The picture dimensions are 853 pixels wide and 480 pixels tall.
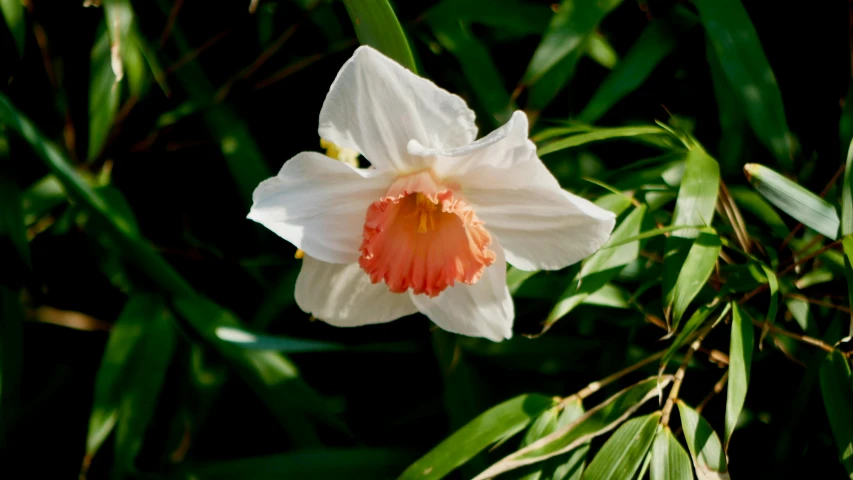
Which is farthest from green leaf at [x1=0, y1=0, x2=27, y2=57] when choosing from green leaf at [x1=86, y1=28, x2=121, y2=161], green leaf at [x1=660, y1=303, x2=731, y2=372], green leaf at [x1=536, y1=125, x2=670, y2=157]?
green leaf at [x1=660, y1=303, x2=731, y2=372]

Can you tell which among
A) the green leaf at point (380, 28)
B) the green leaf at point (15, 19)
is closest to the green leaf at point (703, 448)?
the green leaf at point (380, 28)

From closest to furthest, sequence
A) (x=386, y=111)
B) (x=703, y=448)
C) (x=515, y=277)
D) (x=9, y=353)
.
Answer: (x=386, y=111), (x=703, y=448), (x=515, y=277), (x=9, y=353)

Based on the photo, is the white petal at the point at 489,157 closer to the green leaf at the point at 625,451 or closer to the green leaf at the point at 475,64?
the green leaf at the point at 475,64

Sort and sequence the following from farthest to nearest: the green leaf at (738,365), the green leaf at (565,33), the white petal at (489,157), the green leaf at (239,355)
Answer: the green leaf at (239,355), the green leaf at (565,33), the green leaf at (738,365), the white petal at (489,157)

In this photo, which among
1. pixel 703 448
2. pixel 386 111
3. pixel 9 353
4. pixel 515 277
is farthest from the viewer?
pixel 9 353

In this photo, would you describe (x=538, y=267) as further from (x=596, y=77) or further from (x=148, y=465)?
(x=148, y=465)

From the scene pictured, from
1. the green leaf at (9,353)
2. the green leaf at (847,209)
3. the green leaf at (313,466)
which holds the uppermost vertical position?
the green leaf at (847,209)

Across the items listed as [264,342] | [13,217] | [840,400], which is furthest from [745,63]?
[13,217]

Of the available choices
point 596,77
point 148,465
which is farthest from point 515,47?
point 148,465

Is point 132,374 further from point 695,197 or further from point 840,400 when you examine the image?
point 840,400
